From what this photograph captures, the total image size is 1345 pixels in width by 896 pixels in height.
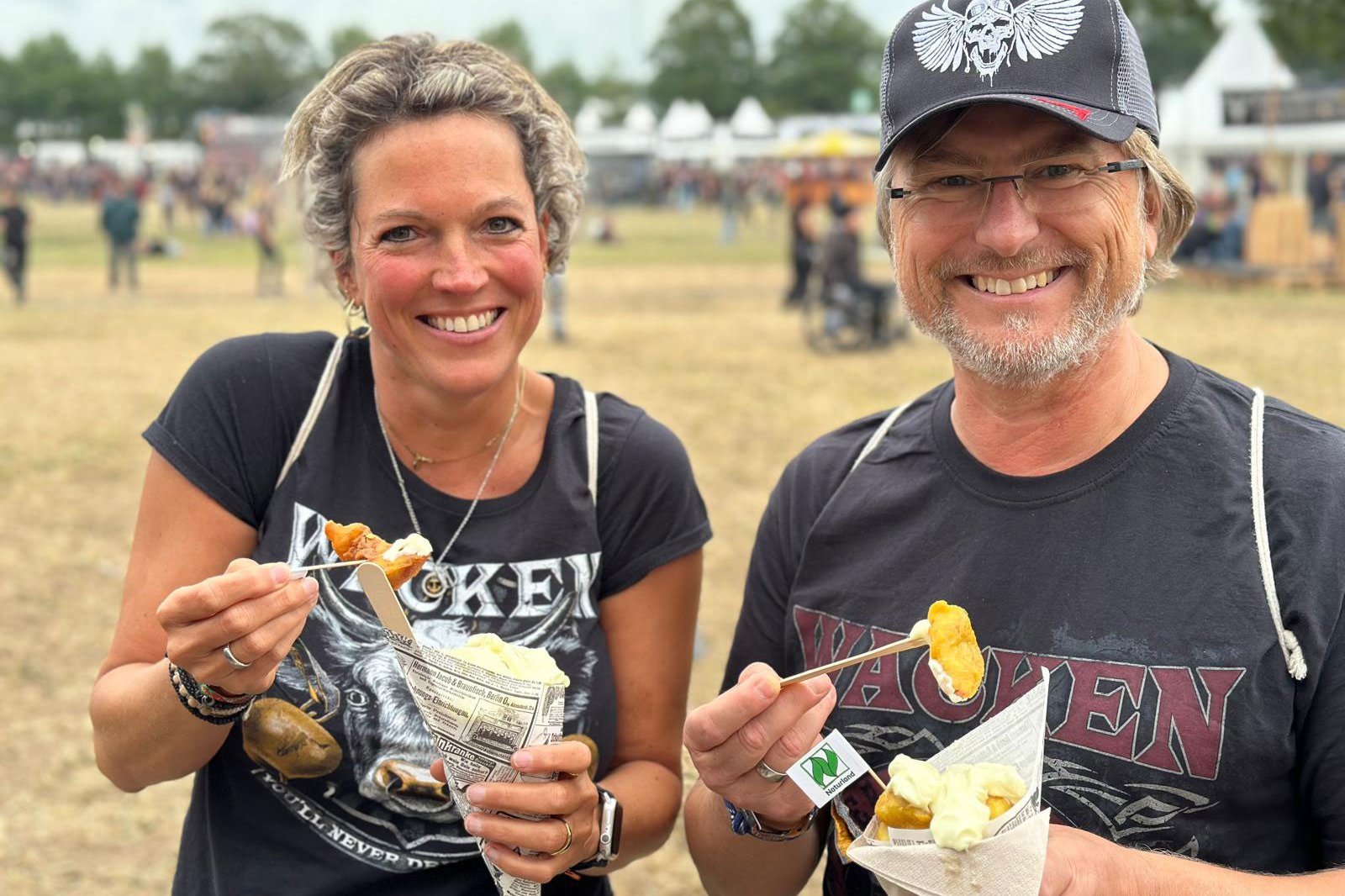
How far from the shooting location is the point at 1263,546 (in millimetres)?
1980

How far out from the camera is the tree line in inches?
3775

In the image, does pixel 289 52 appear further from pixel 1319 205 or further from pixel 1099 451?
pixel 1099 451

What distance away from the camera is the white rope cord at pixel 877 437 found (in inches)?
95.7

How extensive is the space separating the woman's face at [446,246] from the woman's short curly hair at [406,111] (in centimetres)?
3

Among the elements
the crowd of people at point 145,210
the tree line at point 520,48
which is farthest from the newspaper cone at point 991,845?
the tree line at point 520,48

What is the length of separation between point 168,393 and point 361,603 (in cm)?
1268

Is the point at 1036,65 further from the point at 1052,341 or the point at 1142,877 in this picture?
the point at 1142,877

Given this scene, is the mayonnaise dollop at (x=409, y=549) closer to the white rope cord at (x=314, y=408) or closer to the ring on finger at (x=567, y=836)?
the white rope cord at (x=314, y=408)

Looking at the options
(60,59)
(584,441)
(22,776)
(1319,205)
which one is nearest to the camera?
(584,441)

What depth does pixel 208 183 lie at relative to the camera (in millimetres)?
43219

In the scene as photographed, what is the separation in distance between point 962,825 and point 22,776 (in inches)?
202

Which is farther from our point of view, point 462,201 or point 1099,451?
point 462,201

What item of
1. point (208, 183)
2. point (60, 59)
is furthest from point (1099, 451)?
point (60, 59)

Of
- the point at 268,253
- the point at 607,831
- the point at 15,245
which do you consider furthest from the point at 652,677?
the point at 268,253
